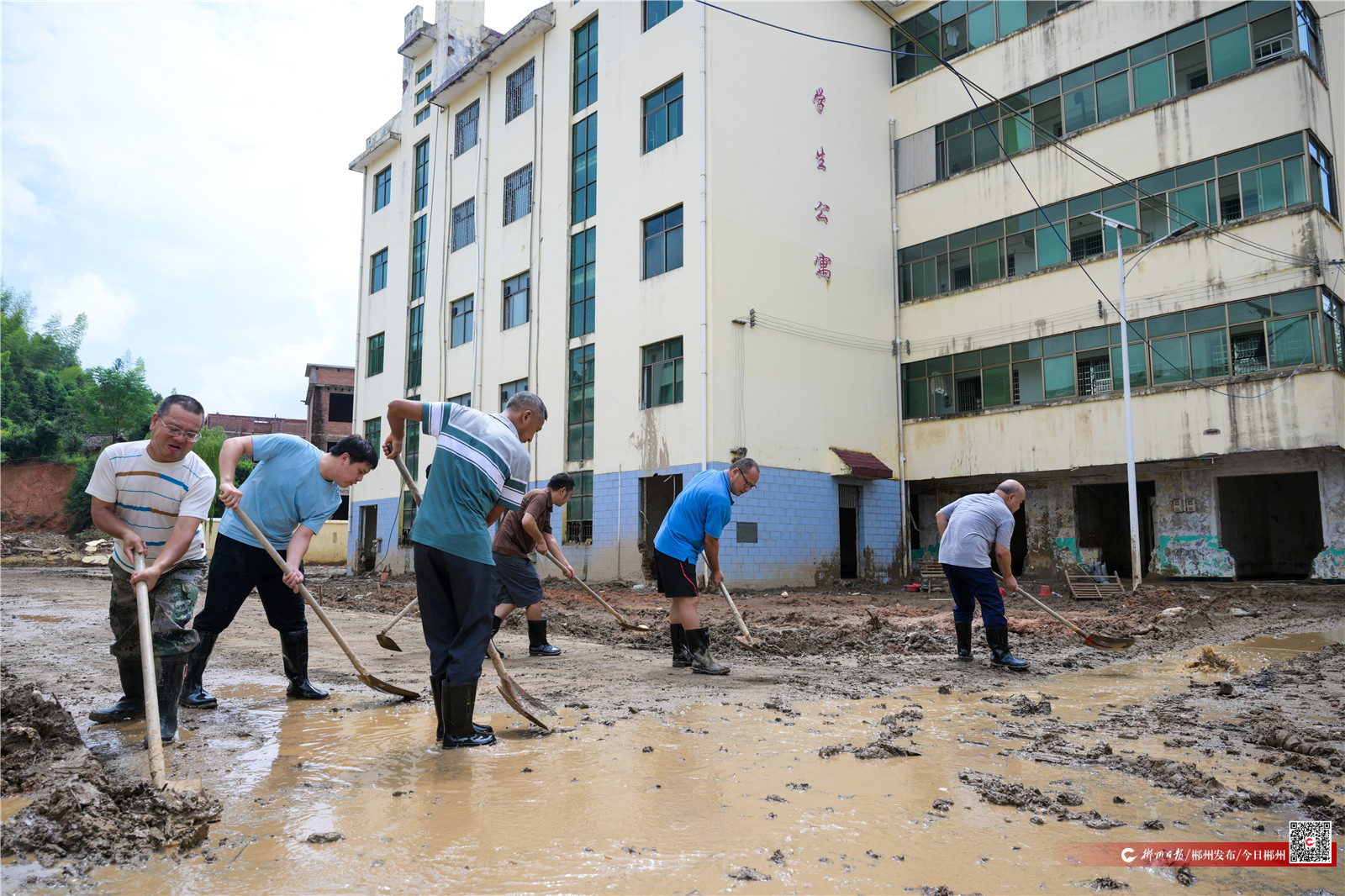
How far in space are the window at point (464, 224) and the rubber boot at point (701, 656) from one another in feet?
64.0

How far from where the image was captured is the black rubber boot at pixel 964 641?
6.74m

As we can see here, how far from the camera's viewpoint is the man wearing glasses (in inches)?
151

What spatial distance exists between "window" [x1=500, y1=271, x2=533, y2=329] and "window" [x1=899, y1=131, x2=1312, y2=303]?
9744mm

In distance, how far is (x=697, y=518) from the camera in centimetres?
627

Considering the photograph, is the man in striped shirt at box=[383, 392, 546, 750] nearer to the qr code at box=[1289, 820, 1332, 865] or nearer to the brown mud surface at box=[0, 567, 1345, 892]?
the brown mud surface at box=[0, 567, 1345, 892]

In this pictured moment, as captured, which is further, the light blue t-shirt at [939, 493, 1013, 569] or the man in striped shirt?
the light blue t-shirt at [939, 493, 1013, 569]

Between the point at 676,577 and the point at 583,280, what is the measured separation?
14431 millimetres

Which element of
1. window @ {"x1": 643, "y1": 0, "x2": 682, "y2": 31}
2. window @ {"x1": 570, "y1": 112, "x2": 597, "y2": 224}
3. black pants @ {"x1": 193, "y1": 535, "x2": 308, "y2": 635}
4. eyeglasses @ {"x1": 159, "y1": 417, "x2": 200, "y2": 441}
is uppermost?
window @ {"x1": 643, "y1": 0, "x2": 682, "y2": 31}

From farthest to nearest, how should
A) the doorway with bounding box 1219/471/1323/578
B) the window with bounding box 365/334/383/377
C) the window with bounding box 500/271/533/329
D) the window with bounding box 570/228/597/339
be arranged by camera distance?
the window with bounding box 365/334/383/377 < the window with bounding box 500/271/533/329 < the doorway with bounding box 1219/471/1323/578 < the window with bounding box 570/228/597/339

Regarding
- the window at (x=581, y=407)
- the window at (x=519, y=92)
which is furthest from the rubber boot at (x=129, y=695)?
the window at (x=519, y=92)

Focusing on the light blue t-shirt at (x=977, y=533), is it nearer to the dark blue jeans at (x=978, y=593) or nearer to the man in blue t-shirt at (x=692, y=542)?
the dark blue jeans at (x=978, y=593)

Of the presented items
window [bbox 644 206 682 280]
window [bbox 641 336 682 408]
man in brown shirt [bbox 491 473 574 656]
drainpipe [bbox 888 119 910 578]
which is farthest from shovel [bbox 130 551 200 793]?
drainpipe [bbox 888 119 910 578]

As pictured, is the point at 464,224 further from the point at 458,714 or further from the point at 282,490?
the point at 458,714

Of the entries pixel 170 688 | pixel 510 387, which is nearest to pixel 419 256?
pixel 510 387
